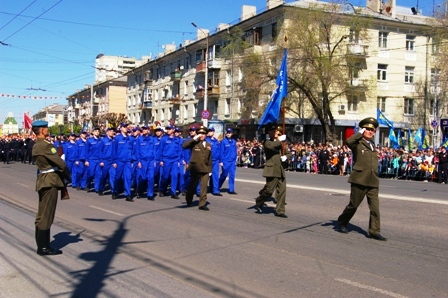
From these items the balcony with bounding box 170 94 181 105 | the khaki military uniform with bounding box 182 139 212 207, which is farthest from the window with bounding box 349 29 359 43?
the khaki military uniform with bounding box 182 139 212 207

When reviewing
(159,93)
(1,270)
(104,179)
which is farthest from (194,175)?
(159,93)

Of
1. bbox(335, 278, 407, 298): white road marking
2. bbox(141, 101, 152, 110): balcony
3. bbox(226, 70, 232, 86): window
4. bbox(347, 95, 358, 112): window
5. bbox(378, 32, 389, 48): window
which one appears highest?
bbox(378, 32, 389, 48): window

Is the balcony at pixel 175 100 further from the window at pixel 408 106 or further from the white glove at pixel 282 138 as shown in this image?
the white glove at pixel 282 138

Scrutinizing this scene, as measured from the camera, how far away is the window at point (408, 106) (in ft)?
163

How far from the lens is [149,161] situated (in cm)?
1454

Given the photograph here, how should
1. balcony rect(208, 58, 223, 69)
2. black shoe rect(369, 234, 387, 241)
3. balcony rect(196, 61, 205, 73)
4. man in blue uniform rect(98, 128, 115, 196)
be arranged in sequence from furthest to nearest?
1. balcony rect(196, 61, 205, 73)
2. balcony rect(208, 58, 223, 69)
3. man in blue uniform rect(98, 128, 115, 196)
4. black shoe rect(369, 234, 387, 241)

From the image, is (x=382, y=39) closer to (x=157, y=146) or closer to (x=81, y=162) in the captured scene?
(x=81, y=162)

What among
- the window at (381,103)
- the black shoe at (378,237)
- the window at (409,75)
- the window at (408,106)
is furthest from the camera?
the window at (408,106)

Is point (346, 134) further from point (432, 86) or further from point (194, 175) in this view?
point (194, 175)

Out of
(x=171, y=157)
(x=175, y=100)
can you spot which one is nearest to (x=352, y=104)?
(x=175, y=100)

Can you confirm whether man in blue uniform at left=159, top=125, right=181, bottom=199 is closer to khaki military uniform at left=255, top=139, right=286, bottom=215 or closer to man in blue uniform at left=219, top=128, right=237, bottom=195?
man in blue uniform at left=219, top=128, right=237, bottom=195

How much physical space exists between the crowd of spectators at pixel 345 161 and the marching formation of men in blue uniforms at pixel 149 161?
350 inches

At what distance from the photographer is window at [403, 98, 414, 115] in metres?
49.8

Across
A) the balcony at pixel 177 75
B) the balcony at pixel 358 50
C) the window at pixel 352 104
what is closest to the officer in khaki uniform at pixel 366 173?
the balcony at pixel 358 50
